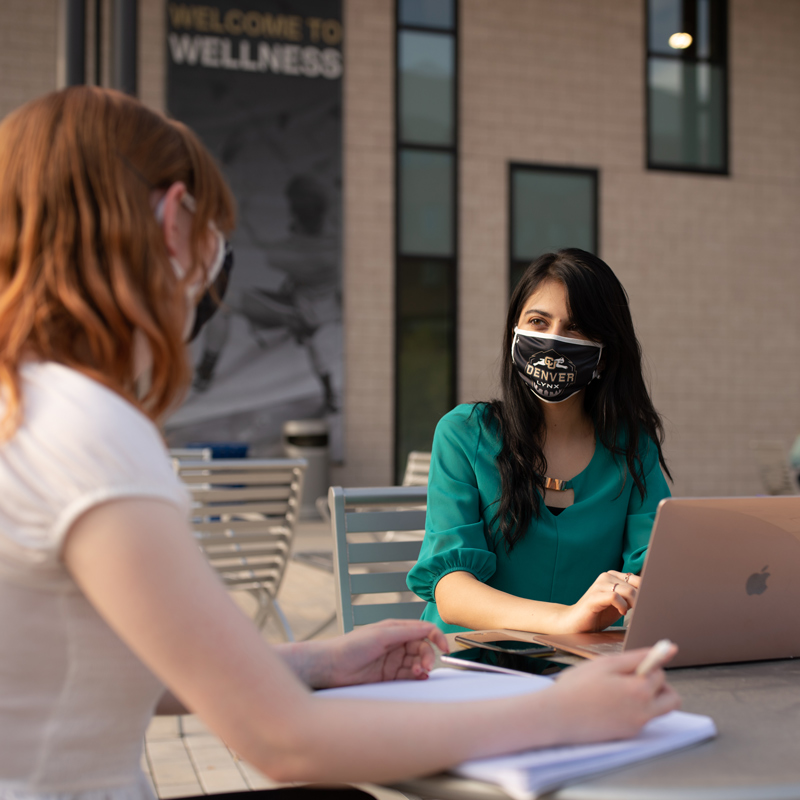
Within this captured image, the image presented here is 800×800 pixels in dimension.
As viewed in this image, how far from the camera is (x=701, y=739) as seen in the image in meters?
0.95

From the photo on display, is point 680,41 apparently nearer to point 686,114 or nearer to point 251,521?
point 686,114

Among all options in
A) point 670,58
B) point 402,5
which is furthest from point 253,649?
point 670,58

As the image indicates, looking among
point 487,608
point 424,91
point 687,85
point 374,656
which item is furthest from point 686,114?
point 374,656

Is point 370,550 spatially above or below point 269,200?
below

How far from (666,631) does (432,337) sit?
9092mm

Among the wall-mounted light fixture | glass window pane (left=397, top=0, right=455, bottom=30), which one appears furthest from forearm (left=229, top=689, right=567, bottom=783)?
the wall-mounted light fixture

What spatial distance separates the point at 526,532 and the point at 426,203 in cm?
868

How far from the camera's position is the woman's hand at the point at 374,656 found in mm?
1140

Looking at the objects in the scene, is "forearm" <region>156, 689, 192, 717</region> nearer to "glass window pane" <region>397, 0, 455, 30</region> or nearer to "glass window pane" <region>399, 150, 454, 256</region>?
"glass window pane" <region>399, 150, 454, 256</region>

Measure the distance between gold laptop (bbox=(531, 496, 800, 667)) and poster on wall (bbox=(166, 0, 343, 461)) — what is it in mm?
8500

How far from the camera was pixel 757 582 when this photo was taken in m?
1.24

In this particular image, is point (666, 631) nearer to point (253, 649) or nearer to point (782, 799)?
point (782, 799)

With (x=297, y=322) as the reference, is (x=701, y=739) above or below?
below

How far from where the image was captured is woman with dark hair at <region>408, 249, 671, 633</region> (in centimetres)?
187
